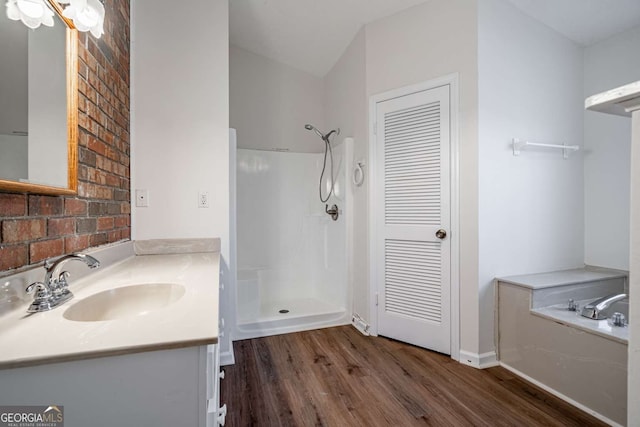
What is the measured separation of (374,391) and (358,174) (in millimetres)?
1667

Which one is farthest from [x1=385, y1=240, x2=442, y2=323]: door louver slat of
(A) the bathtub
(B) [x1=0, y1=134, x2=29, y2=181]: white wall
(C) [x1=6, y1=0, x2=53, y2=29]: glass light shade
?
(C) [x1=6, y1=0, x2=53, y2=29]: glass light shade

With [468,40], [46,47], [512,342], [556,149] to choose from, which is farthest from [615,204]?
[46,47]

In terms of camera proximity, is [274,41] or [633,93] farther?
[274,41]

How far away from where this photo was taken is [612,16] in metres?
2.10

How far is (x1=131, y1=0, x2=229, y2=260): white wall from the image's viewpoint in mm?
1830

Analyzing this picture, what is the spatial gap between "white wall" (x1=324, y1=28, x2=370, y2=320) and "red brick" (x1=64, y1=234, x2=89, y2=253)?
1890mm

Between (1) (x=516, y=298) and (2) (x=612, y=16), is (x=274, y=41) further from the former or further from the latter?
(1) (x=516, y=298)

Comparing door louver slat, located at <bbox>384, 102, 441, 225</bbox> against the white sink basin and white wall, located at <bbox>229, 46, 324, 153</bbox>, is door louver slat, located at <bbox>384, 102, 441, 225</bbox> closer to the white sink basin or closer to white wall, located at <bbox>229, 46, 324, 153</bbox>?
white wall, located at <bbox>229, 46, 324, 153</bbox>

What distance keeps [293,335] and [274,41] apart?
280 cm

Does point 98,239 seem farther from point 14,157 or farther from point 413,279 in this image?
point 413,279

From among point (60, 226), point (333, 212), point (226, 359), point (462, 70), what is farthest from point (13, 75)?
point (333, 212)

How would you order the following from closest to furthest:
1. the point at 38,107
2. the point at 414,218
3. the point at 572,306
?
the point at 38,107
the point at 572,306
the point at 414,218

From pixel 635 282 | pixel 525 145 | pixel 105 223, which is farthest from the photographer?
pixel 525 145

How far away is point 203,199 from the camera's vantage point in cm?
194
